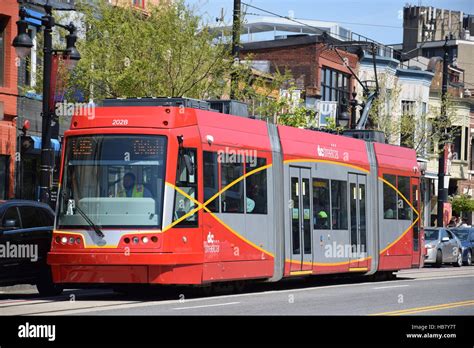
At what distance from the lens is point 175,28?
1214 inches

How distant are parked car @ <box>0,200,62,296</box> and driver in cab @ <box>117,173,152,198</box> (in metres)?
2.24

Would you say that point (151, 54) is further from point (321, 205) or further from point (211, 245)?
point (211, 245)

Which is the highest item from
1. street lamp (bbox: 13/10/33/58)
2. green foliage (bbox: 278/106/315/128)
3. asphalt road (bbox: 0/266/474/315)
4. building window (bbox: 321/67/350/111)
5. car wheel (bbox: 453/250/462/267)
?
building window (bbox: 321/67/350/111)

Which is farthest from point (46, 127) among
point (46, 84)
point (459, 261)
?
point (459, 261)

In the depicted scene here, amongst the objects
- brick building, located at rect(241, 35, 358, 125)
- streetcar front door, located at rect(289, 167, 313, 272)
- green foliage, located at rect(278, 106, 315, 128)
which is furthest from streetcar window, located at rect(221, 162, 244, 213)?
brick building, located at rect(241, 35, 358, 125)

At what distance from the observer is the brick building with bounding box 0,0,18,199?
109ft

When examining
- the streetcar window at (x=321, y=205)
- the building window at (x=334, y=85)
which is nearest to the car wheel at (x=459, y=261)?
the building window at (x=334, y=85)

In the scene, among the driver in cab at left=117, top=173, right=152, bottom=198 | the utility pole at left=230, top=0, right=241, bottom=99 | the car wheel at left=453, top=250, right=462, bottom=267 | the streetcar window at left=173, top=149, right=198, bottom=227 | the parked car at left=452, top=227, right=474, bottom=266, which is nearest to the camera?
the driver in cab at left=117, top=173, right=152, bottom=198

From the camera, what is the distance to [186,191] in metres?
19.0

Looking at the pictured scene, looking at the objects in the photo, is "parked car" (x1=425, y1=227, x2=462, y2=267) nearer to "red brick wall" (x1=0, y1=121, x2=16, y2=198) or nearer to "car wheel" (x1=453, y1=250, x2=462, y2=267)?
"car wheel" (x1=453, y1=250, x2=462, y2=267)
